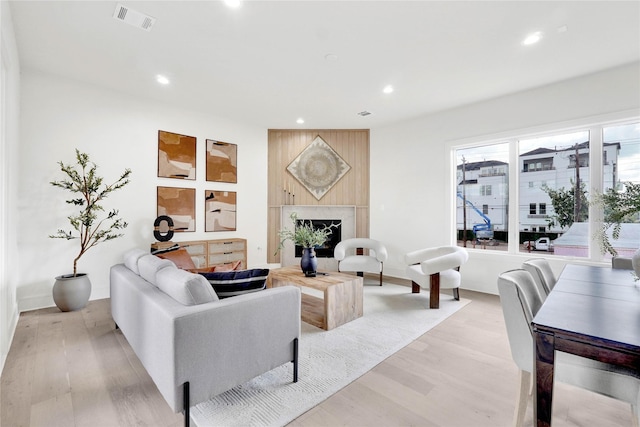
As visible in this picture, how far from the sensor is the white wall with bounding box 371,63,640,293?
136 inches

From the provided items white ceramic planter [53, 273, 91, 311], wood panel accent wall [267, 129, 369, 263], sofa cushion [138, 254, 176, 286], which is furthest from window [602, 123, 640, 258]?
white ceramic planter [53, 273, 91, 311]

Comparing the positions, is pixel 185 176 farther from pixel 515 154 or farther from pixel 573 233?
pixel 573 233

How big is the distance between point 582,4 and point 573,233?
2721 mm

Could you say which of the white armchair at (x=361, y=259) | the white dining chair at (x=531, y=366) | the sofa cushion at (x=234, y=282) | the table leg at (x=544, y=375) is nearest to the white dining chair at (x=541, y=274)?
the white dining chair at (x=531, y=366)

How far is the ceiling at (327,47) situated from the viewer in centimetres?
238

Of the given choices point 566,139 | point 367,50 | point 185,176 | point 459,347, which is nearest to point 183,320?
point 459,347

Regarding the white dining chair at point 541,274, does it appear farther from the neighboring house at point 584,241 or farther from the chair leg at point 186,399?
the chair leg at point 186,399

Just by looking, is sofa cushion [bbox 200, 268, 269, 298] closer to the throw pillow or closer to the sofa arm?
the sofa arm

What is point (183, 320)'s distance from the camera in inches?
57.7

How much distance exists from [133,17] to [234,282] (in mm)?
2482

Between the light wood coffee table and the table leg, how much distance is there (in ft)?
6.27

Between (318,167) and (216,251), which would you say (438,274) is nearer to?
(318,167)

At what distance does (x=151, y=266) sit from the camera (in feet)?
6.95

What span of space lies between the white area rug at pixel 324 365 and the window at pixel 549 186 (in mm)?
1470
